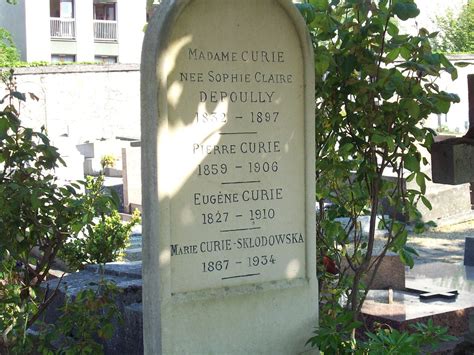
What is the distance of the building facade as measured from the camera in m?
38.6

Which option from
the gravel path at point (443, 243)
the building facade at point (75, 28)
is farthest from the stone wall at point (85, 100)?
the gravel path at point (443, 243)

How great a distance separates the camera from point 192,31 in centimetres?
389

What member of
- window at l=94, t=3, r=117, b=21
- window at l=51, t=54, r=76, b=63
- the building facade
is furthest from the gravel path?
window at l=94, t=3, r=117, b=21

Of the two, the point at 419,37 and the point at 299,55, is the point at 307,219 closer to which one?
the point at 299,55

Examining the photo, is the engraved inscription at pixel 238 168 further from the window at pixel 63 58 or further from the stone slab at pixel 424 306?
the window at pixel 63 58

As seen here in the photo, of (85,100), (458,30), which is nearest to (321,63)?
(85,100)

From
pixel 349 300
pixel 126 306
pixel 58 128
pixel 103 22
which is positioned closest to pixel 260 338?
pixel 349 300

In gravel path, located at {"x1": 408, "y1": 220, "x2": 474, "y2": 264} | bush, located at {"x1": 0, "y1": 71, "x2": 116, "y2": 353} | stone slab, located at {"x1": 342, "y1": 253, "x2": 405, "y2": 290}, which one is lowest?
gravel path, located at {"x1": 408, "y1": 220, "x2": 474, "y2": 264}

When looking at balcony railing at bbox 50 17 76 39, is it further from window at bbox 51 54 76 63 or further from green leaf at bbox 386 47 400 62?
green leaf at bbox 386 47 400 62

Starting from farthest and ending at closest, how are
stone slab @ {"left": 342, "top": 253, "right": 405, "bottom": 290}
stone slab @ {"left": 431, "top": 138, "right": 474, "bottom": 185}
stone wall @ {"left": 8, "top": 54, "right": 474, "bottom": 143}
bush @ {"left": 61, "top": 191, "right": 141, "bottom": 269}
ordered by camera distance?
stone wall @ {"left": 8, "top": 54, "right": 474, "bottom": 143} < bush @ {"left": 61, "top": 191, "right": 141, "bottom": 269} < stone slab @ {"left": 342, "top": 253, "right": 405, "bottom": 290} < stone slab @ {"left": 431, "top": 138, "right": 474, "bottom": 185}

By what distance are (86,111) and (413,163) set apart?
26711 millimetres

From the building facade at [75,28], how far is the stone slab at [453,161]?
35265 millimetres

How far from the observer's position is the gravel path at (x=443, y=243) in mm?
11055

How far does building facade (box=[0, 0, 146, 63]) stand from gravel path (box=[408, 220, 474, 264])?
28.2m
